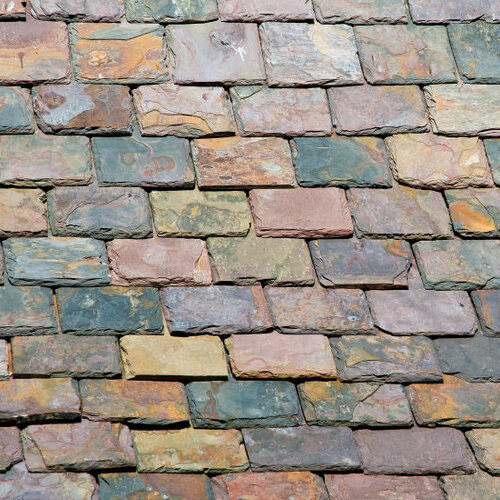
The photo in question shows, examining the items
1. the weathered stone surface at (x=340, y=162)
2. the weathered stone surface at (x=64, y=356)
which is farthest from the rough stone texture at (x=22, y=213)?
the weathered stone surface at (x=340, y=162)

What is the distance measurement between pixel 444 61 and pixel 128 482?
1.88 meters

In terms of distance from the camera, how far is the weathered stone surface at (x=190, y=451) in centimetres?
336

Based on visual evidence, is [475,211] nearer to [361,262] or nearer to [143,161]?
[361,262]

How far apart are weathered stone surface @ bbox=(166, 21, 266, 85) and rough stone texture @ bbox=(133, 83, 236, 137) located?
5 centimetres

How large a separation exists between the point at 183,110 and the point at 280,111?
329mm

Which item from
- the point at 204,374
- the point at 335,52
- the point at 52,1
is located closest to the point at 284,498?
the point at 204,374

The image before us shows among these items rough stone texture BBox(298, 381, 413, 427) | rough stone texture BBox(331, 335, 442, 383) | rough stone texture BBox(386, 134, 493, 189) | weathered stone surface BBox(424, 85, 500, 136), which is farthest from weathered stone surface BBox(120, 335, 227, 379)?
weathered stone surface BBox(424, 85, 500, 136)

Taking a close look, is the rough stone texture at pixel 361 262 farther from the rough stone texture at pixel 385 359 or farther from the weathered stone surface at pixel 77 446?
the weathered stone surface at pixel 77 446

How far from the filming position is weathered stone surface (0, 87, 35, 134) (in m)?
3.77

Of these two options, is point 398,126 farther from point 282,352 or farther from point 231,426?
point 231,426

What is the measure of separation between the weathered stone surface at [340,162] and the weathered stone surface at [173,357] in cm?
67

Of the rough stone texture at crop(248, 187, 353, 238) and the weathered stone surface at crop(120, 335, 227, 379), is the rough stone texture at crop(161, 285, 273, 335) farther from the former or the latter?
the rough stone texture at crop(248, 187, 353, 238)

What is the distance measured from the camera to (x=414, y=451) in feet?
11.5

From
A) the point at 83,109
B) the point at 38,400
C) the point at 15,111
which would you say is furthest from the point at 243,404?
the point at 15,111
